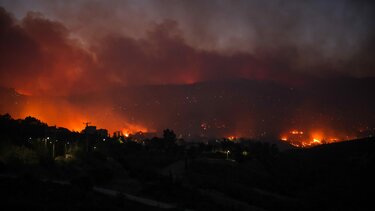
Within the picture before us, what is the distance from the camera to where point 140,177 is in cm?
5350

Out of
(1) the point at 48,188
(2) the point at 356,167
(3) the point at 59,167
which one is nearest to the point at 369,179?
(2) the point at 356,167

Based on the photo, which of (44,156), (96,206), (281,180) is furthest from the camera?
(281,180)

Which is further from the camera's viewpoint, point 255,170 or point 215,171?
point 255,170

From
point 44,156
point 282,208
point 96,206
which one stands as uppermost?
point 44,156

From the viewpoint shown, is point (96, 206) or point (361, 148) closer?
point (96, 206)

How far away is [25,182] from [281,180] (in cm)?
5738

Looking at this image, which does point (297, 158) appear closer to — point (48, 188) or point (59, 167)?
point (59, 167)

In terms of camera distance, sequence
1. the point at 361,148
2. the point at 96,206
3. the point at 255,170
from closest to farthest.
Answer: the point at 96,206
the point at 255,170
the point at 361,148

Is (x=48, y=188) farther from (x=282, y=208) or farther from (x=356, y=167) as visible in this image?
(x=356, y=167)

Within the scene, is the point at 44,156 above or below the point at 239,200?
above

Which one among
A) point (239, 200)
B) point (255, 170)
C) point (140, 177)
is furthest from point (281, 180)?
point (140, 177)

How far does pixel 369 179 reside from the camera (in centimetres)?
7019

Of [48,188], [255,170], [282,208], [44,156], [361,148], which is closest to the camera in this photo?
[48,188]

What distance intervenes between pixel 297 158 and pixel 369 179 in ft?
124
